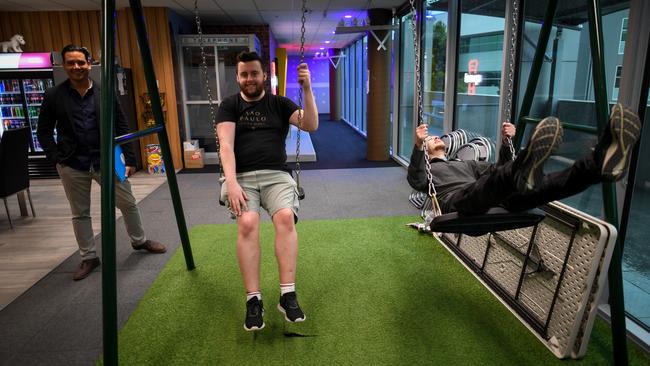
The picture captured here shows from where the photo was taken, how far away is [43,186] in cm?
554

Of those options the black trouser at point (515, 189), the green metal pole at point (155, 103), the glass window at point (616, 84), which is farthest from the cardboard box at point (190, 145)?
the glass window at point (616, 84)

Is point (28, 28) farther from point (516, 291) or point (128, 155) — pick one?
point (516, 291)

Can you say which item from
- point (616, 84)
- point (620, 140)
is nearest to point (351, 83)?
point (616, 84)

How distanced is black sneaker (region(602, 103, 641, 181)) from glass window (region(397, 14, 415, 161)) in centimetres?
508

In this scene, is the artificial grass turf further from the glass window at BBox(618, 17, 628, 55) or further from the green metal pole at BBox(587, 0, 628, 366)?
the glass window at BBox(618, 17, 628, 55)

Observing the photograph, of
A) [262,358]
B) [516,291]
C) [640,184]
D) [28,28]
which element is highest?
[28,28]

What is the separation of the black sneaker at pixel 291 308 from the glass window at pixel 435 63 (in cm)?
341

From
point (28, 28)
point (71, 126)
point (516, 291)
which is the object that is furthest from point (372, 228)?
point (28, 28)

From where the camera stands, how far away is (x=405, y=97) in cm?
680

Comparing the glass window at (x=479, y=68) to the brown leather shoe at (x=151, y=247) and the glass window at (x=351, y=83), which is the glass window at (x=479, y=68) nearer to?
the brown leather shoe at (x=151, y=247)

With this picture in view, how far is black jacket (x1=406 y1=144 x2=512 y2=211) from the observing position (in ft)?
7.27

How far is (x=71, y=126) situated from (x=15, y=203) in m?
2.83

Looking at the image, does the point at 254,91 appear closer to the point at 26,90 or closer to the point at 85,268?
the point at 85,268

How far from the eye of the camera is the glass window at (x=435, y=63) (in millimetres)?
4863
